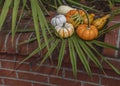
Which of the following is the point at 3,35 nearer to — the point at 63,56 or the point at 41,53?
the point at 41,53

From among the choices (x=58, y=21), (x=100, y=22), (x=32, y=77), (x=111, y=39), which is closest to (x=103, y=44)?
(x=111, y=39)

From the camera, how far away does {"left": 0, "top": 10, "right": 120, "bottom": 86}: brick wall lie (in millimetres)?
1671

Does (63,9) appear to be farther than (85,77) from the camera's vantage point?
Yes

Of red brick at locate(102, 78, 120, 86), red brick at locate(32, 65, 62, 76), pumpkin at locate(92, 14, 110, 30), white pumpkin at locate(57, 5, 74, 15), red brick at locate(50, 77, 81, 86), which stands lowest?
red brick at locate(50, 77, 81, 86)

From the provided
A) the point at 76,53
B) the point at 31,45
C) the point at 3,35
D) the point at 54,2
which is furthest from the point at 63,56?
the point at 54,2

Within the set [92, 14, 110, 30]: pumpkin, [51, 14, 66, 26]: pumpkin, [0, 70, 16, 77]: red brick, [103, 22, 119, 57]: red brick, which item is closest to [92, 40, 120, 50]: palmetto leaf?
[103, 22, 119, 57]: red brick

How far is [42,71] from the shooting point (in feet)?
6.13

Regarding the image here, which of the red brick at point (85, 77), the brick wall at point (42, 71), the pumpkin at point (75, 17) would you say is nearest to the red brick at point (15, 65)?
the brick wall at point (42, 71)

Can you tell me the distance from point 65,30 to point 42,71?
0.34m

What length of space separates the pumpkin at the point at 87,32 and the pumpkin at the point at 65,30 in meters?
0.04

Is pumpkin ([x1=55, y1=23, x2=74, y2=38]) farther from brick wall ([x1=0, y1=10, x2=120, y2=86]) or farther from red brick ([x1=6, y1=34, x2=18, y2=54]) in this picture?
red brick ([x1=6, y1=34, x2=18, y2=54])

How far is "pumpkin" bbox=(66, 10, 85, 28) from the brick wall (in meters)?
0.20

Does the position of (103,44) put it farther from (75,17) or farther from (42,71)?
(42,71)

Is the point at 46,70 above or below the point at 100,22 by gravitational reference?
below
